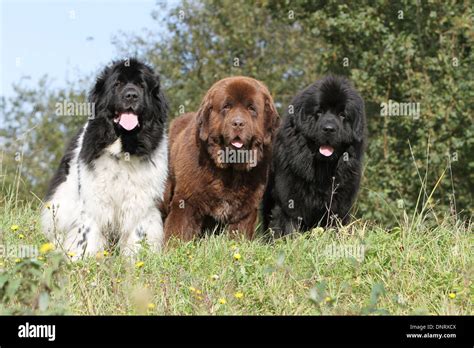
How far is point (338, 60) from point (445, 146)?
249 centimetres

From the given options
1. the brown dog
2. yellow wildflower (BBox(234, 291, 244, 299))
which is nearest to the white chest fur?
the brown dog

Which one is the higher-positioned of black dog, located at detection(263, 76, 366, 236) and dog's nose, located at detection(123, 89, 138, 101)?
dog's nose, located at detection(123, 89, 138, 101)

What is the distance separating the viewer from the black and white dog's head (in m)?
6.62

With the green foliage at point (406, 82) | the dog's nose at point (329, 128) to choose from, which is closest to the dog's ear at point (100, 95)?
the dog's nose at point (329, 128)

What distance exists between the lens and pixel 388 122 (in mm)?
13086

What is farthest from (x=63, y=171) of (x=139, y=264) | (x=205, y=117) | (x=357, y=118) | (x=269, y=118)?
(x=357, y=118)

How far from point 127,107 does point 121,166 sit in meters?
0.53

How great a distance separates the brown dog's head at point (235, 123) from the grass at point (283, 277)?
2.76 feet

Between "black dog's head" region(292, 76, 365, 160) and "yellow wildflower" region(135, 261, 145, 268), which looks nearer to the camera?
"yellow wildflower" region(135, 261, 145, 268)

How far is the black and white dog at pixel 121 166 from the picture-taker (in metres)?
6.63

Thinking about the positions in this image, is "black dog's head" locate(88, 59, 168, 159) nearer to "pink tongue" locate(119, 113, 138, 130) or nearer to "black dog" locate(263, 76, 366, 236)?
"pink tongue" locate(119, 113, 138, 130)

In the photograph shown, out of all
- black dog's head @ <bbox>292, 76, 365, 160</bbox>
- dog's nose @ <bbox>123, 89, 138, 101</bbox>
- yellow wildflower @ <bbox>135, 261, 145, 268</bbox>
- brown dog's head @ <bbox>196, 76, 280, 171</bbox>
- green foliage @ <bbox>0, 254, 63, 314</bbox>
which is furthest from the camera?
black dog's head @ <bbox>292, 76, 365, 160</bbox>

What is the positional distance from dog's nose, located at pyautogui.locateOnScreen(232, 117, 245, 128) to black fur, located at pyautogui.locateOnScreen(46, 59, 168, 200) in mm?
700

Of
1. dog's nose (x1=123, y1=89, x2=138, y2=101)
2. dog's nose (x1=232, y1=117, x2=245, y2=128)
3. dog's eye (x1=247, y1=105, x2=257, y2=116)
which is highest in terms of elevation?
dog's nose (x1=123, y1=89, x2=138, y2=101)
